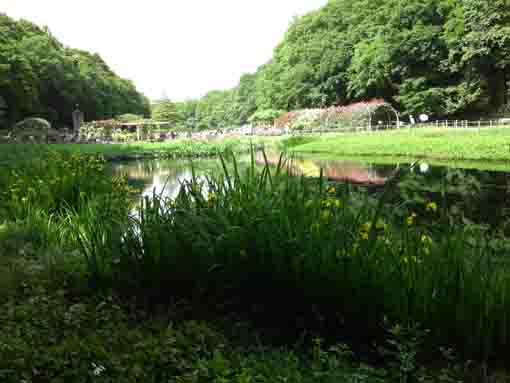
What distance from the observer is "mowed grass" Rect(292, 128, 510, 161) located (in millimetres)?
18203

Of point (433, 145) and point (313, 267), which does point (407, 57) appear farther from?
point (313, 267)

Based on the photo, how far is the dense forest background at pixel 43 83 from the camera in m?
40.3

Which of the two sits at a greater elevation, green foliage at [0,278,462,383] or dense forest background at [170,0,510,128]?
dense forest background at [170,0,510,128]

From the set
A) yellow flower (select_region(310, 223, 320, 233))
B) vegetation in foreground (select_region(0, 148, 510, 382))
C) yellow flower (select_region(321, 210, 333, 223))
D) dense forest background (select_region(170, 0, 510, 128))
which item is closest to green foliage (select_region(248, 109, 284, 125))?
dense forest background (select_region(170, 0, 510, 128))

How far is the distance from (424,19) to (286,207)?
143 ft

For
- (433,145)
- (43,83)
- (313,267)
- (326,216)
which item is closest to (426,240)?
(326,216)

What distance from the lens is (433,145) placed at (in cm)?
2095

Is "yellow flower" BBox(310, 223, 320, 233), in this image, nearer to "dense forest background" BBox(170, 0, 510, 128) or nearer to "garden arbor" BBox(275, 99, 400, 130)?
"garden arbor" BBox(275, 99, 400, 130)

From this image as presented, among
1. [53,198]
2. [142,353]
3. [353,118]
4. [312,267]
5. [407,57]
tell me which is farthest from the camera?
[407,57]

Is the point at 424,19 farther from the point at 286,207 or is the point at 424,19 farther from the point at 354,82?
the point at 286,207

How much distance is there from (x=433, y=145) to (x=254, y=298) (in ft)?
64.8

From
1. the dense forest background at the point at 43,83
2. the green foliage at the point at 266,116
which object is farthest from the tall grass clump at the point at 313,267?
the green foliage at the point at 266,116

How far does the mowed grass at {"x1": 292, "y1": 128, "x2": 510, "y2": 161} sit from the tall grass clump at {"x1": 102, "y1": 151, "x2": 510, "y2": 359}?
629 inches

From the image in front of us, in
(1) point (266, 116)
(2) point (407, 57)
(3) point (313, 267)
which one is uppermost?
(2) point (407, 57)
